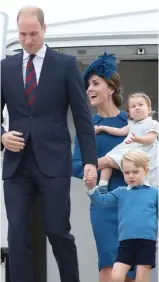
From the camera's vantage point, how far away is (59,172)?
10.7 feet

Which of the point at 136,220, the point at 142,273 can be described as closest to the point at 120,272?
the point at 142,273

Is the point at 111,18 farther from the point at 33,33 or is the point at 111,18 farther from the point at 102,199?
the point at 102,199

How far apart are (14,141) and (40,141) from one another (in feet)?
0.43

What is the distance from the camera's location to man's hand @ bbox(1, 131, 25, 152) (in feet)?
10.6

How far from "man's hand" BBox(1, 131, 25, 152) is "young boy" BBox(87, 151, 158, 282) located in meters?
0.43

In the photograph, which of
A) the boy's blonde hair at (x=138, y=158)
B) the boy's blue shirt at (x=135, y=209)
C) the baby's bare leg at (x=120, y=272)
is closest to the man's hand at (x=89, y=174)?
the boy's blue shirt at (x=135, y=209)

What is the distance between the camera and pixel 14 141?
324 cm

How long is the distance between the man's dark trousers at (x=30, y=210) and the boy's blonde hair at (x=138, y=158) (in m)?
0.35

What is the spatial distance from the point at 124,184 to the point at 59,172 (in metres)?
0.53

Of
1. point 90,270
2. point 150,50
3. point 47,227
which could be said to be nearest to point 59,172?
point 47,227

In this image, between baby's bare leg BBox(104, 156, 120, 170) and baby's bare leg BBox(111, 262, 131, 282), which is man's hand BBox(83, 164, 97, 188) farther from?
baby's bare leg BBox(111, 262, 131, 282)

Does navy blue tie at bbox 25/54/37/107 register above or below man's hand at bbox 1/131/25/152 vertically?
above

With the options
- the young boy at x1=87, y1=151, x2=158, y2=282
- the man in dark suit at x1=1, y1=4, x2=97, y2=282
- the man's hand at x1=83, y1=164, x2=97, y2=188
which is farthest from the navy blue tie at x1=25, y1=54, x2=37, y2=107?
the young boy at x1=87, y1=151, x2=158, y2=282

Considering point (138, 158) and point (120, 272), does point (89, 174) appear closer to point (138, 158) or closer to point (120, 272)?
point (138, 158)
